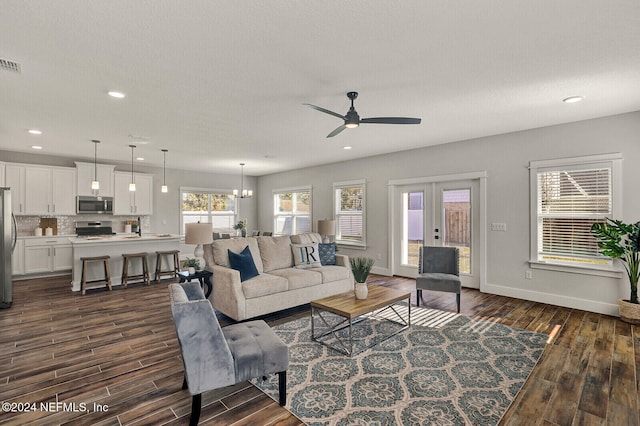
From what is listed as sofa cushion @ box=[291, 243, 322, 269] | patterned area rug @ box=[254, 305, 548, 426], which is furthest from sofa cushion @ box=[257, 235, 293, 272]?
patterned area rug @ box=[254, 305, 548, 426]

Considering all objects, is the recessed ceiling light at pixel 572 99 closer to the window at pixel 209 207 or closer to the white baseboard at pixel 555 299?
the white baseboard at pixel 555 299

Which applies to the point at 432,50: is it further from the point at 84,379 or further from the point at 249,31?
the point at 84,379

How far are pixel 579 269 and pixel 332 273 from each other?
11.5 feet

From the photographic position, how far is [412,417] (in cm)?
207

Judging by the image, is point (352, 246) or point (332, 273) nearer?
point (332, 273)

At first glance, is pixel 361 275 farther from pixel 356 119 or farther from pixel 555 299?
pixel 555 299

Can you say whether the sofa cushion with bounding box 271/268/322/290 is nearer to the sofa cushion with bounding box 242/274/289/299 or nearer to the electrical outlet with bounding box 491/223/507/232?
the sofa cushion with bounding box 242/274/289/299

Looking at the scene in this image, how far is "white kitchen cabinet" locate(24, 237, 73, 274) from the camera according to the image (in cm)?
652

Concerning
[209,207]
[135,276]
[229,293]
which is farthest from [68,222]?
[229,293]

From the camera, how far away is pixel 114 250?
5.98 meters

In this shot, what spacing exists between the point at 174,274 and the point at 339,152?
14.4 ft

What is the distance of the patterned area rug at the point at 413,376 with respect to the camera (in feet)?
6.95

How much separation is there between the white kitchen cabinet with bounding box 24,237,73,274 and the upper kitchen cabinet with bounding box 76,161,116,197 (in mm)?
1196

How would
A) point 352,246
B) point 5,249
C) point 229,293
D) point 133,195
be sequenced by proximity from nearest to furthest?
point 229,293
point 5,249
point 352,246
point 133,195
